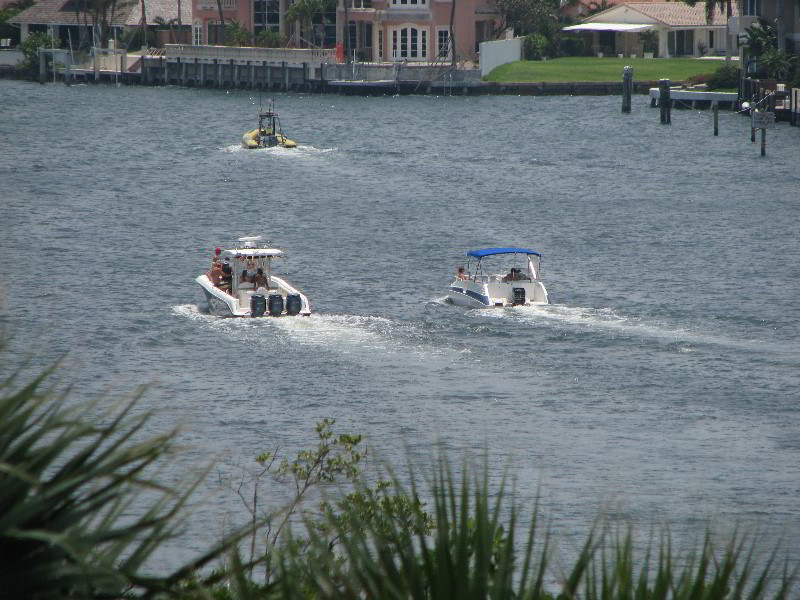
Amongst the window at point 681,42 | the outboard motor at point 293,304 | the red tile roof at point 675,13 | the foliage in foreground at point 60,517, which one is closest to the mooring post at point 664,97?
the red tile roof at point 675,13

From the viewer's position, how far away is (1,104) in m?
137

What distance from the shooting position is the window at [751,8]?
122312 millimetres

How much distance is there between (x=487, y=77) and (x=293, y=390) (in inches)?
4452

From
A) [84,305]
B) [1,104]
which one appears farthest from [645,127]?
[84,305]

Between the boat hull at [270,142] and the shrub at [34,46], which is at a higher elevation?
the shrub at [34,46]

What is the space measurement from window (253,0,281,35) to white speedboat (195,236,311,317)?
115 meters

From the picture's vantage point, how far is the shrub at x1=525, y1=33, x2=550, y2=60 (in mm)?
154875

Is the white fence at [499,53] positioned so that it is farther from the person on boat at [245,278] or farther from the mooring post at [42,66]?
the person on boat at [245,278]

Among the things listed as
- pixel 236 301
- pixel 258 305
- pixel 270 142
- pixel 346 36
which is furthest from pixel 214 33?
pixel 258 305

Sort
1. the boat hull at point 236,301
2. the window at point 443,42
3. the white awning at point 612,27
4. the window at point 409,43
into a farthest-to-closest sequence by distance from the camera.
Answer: the window at point 409,43
the window at point 443,42
the white awning at point 612,27
the boat hull at point 236,301

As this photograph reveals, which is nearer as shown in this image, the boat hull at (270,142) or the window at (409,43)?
the boat hull at (270,142)

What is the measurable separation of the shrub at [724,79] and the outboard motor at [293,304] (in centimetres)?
8609

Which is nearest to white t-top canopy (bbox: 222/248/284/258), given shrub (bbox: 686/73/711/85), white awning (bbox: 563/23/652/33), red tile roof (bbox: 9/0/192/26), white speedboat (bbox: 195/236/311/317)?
white speedboat (bbox: 195/236/311/317)

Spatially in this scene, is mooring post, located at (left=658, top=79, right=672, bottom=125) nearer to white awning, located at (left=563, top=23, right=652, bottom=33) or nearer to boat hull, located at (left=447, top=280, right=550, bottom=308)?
white awning, located at (left=563, top=23, right=652, bottom=33)
